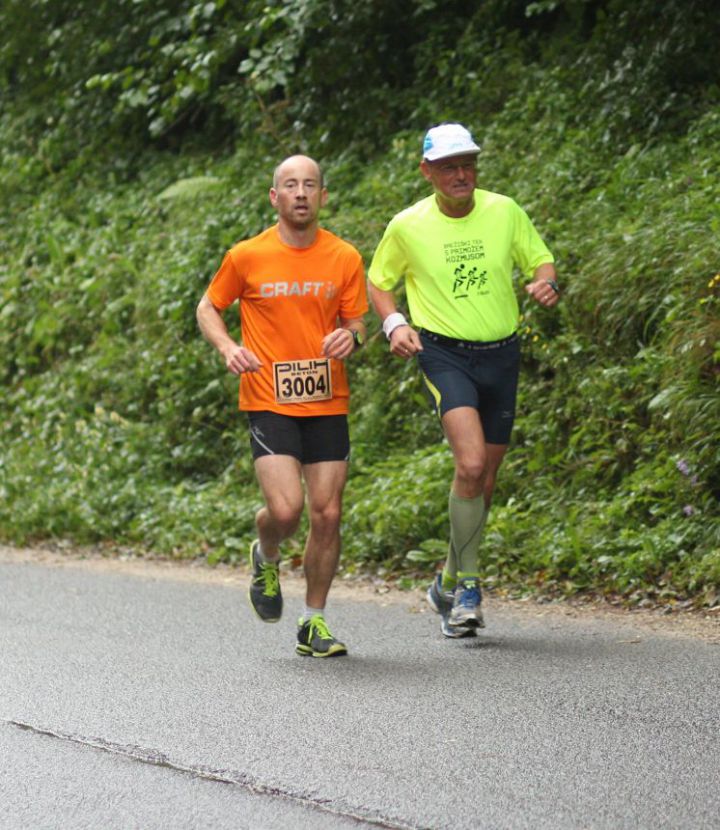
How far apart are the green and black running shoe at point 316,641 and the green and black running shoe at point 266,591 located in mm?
162

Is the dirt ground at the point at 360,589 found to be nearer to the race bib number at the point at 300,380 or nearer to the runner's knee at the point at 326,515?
the runner's knee at the point at 326,515

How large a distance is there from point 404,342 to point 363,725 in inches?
84.9

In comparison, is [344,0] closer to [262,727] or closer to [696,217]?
[696,217]

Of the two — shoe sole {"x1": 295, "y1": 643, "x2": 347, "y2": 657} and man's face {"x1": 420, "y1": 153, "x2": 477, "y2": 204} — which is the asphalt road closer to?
shoe sole {"x1": 295, "y1": 643, "x2": 347, "y2": 657}

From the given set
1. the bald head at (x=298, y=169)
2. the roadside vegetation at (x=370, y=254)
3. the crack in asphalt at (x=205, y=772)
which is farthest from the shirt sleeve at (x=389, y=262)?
the crack in asphalt at (x=205, y=772)

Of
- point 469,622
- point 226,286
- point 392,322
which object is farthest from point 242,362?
point 469,622

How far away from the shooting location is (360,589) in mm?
10000

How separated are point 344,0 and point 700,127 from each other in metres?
5.23

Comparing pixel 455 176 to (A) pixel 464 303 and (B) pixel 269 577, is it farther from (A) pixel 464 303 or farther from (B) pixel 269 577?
(B) pixel 269 577

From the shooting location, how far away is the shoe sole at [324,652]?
7.38 meters

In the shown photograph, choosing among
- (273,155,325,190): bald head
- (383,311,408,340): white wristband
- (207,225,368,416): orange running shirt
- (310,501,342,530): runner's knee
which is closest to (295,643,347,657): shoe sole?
(310,501,342,530): runner's knee

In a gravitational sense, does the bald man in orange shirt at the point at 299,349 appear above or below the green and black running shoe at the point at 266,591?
above

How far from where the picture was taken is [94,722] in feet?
20.0

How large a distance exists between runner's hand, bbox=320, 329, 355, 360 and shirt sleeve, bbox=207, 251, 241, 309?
54 cm
